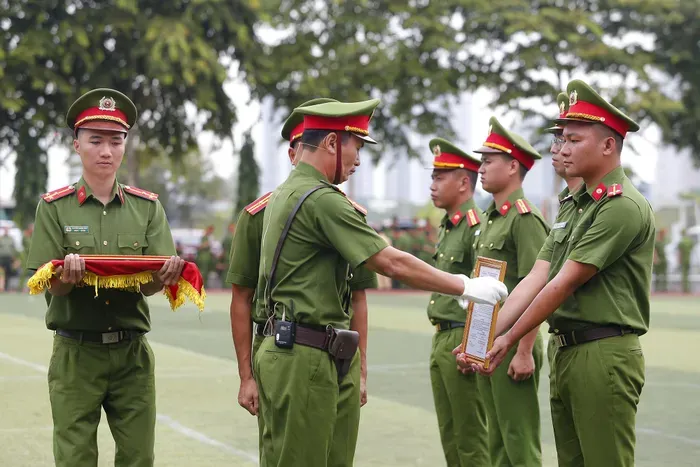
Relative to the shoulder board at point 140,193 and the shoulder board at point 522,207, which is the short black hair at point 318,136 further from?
the shoulder board at point 522,207

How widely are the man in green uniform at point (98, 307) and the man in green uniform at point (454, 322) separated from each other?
6.37 feet

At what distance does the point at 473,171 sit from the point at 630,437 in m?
2.92

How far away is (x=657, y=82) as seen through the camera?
2994 centimetres

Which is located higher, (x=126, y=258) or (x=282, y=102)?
(x=282, y=102)

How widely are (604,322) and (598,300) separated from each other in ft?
0.33

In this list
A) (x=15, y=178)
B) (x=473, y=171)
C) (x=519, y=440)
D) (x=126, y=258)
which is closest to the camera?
(x=126, y=258)

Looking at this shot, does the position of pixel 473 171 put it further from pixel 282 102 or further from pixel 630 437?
pixel 282 102

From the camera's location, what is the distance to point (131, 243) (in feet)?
17.0

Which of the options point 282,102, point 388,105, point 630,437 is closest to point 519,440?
point 630,437

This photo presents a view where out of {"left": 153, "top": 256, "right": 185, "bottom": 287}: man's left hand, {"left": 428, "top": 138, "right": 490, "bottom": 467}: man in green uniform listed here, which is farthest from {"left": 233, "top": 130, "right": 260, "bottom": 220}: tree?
{"left": 153, "top": 256, "right": 185, "bottom": 287}: man's left hand

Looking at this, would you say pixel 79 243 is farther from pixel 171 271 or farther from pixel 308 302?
pixel 308 302

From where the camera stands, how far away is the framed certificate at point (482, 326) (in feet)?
16.0

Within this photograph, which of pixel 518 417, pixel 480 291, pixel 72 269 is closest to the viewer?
pixel 480 291

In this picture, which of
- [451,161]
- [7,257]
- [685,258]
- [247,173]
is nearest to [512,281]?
[451,161]
